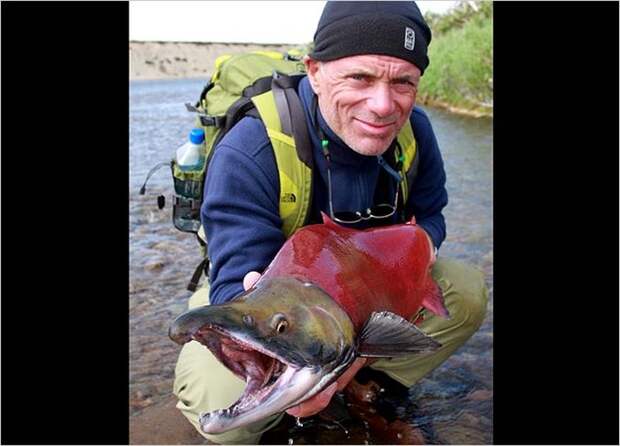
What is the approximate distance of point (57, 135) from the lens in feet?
9.53

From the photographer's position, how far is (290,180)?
3.22 metres

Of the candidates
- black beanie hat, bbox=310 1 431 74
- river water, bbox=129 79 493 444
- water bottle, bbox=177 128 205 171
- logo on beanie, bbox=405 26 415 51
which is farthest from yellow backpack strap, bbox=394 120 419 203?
water bottle, bbox=177 128 205 171

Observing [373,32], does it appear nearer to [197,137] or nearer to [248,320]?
[248,320]

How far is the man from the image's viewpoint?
3006 millimetres

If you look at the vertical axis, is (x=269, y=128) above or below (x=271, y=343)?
above

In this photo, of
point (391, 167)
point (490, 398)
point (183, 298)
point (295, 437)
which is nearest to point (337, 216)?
point (391, 167)

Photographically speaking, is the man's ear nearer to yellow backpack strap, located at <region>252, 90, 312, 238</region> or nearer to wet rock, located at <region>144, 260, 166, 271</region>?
yellow backpack strap, located at <region>252, 90, 312, 238</region>

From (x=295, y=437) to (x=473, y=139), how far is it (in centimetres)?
873

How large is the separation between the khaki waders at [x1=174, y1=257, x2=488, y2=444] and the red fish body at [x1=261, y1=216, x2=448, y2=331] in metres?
0.82

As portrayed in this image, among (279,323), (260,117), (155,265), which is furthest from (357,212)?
(155,265)

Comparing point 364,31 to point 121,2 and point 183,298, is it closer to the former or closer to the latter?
point 121,2

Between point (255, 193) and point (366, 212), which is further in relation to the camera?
point (366, 212)

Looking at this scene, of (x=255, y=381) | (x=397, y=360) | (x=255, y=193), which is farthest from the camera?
(x=397, y=360)

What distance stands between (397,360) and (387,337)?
1543 millimetres
